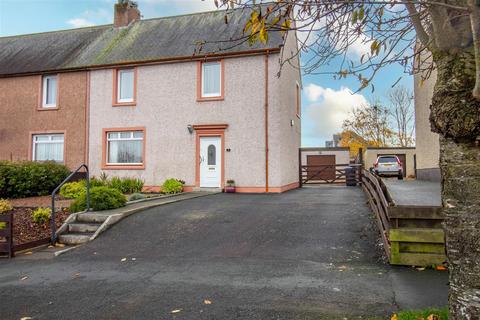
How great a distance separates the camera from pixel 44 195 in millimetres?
13906

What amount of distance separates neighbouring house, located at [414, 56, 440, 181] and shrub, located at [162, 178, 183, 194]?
959 centimetres

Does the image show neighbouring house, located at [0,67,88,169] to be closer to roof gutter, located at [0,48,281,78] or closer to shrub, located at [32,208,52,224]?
roof gutter, located at [0,48,281,78]

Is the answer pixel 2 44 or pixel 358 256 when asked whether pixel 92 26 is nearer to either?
pixel 2 44

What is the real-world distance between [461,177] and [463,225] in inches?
12.5

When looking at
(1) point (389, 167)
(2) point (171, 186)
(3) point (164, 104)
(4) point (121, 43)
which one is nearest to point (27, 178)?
(2) point (171, 186)

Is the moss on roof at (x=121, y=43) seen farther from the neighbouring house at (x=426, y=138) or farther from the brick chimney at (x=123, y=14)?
the neighbouring house at (x=426, y=138)

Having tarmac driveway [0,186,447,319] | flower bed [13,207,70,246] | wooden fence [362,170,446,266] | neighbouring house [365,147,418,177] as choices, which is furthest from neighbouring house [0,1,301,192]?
neighbouring house [365,147,418,177]

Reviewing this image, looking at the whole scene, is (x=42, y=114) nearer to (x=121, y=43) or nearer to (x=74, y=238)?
(x=121, y=43)

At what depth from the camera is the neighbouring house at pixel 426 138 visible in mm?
13602

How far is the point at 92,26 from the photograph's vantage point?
20578 mm

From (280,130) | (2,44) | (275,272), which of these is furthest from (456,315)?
(2,44)

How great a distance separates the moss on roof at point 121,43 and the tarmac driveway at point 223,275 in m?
9.45

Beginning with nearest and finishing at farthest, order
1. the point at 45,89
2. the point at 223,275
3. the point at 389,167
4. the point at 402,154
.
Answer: the point at 223,275, the point at 45,89, the point at 389,167, the point at 402,154

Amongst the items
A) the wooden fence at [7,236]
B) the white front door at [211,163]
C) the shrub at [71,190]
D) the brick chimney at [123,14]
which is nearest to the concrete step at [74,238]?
the wooden fence at [7,236]
